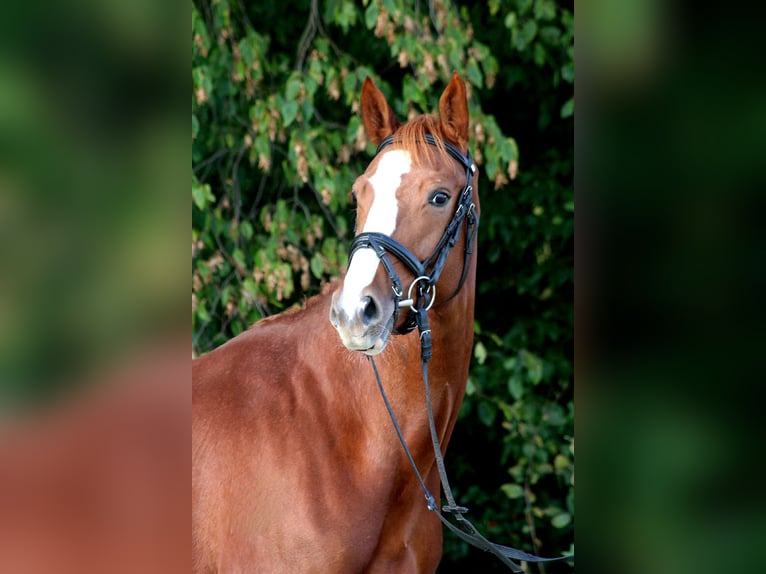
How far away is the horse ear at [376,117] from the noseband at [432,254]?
0.18 meters

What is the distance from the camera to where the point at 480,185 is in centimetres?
488

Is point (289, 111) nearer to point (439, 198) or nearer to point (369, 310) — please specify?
point (439, 198)

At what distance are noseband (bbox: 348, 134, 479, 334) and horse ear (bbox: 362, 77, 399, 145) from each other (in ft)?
0.60

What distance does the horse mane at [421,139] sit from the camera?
2217 mm

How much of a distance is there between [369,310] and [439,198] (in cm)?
44

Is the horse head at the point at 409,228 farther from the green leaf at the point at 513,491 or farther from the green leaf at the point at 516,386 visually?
the green leaf at the point at 513,491

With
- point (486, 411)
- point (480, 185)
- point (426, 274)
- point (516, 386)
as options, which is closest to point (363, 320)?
point (426, 274)

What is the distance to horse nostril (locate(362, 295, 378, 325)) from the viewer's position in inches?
75.8

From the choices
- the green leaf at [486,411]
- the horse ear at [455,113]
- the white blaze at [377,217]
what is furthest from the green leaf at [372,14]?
the green leaf at [486,411]
